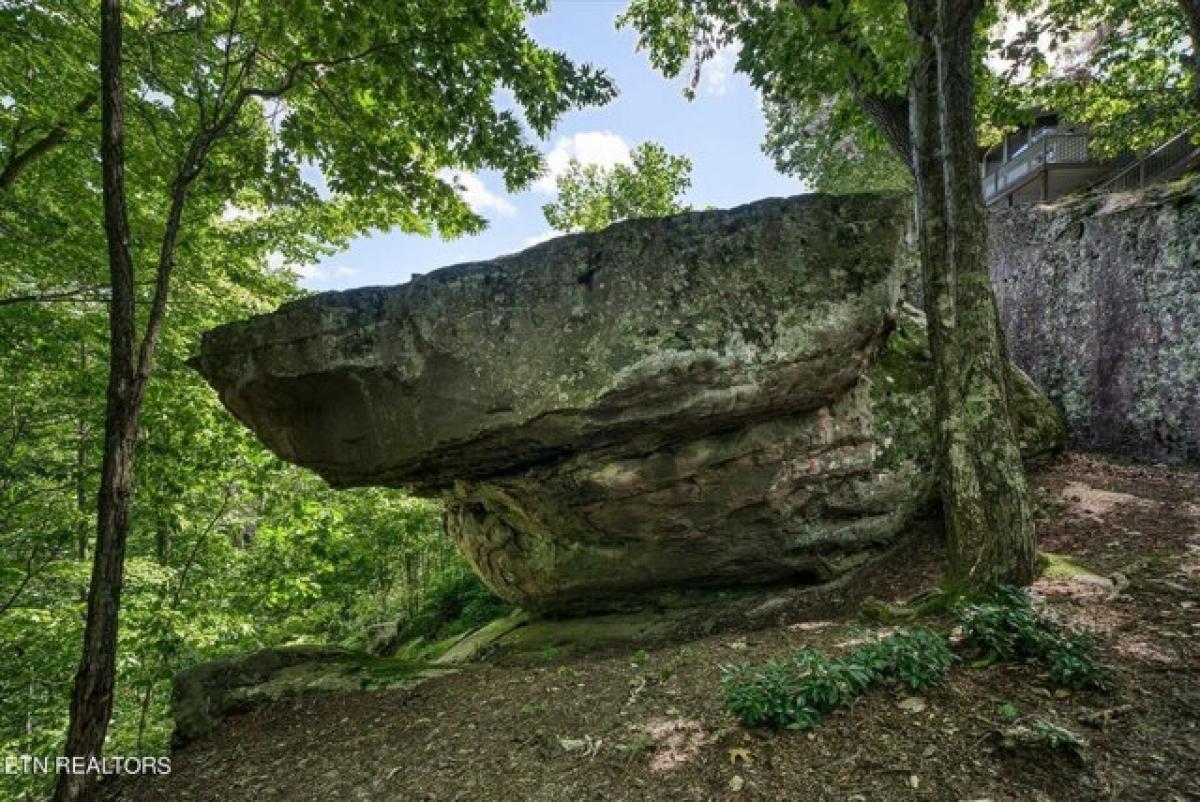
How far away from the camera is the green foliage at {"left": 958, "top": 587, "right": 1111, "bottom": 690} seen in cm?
328

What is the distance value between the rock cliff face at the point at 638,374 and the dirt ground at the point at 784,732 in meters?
1.55

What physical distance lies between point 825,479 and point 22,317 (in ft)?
33.4

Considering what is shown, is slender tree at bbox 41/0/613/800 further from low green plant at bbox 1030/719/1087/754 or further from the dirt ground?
low green plant at bbox 1030/719/1087/754

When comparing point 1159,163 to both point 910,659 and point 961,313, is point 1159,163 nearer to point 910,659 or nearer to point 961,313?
point 961,313

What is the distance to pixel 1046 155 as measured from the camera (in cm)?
2023

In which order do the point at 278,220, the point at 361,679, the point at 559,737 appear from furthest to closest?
the point at 278,220 → the point at 361,679 → the point at 559,737

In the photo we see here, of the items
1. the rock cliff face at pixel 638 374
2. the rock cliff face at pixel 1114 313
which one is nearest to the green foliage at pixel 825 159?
the rock cliff face at pixel 1114 313

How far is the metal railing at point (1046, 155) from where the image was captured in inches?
780

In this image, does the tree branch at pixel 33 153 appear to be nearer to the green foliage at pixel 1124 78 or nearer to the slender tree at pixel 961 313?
the slender tree at pixel 961 313

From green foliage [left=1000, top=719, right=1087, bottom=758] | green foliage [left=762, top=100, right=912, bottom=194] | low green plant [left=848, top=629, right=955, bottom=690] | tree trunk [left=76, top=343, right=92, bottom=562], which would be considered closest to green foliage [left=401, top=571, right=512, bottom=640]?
tree trunk [left=76, top=343, right=92, bottom=562]

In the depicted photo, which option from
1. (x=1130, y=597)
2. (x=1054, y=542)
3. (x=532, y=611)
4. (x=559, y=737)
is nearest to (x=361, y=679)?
(x=532, y=611)

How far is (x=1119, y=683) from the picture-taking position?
3.28 meters

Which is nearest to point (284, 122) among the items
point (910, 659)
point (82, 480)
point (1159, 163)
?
point (82, 480)

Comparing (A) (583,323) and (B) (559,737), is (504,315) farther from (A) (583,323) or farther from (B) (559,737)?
(B) (559,737)
